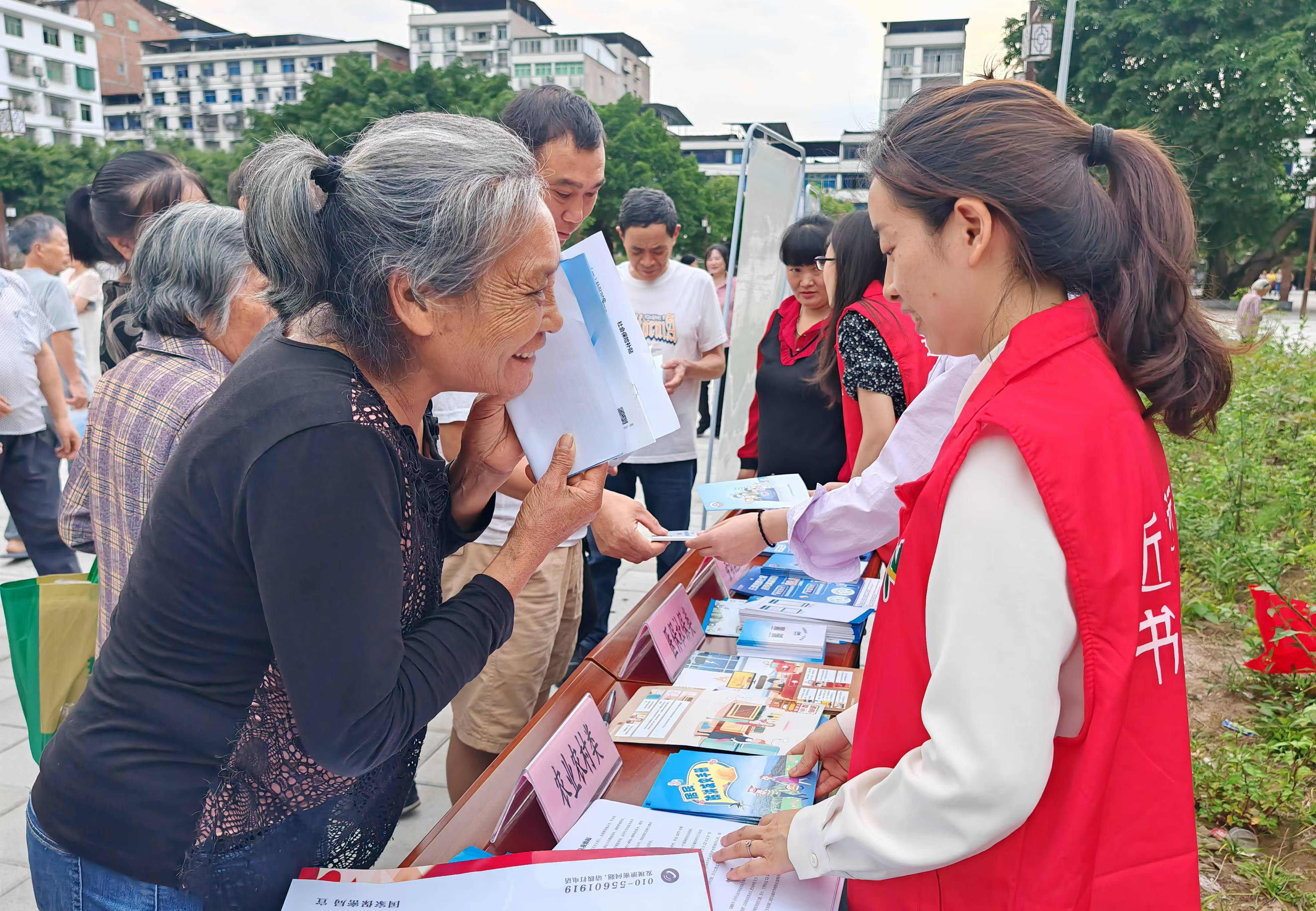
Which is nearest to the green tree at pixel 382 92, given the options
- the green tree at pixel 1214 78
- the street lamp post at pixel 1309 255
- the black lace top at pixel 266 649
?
the green tree at pixel 1214 78

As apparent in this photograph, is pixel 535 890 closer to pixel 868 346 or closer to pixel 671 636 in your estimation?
pixel 671 636

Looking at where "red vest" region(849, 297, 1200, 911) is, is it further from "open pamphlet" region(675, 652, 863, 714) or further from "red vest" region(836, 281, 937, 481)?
"red vest" region(836, 281, 937, 481)

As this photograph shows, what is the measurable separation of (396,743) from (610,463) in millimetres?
560

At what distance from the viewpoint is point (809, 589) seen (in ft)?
7.02

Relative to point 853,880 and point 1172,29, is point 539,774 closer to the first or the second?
point 853,880

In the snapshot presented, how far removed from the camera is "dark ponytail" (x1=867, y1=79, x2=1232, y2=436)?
88 centimetres

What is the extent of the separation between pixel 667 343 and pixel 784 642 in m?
2.31

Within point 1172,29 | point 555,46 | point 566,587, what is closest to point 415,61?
point 555,46

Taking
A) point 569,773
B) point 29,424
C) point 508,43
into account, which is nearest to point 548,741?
point 569,773

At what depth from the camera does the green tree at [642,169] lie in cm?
2628

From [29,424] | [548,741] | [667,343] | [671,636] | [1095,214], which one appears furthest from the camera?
[667,343]

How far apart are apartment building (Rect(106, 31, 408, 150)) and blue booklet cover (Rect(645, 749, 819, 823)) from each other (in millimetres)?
66065

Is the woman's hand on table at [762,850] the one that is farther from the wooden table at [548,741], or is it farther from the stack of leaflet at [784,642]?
the stack of leaflet at [784,642]

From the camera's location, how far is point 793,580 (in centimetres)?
221
